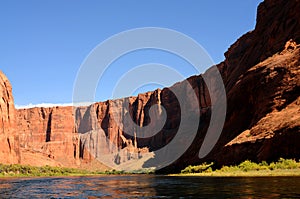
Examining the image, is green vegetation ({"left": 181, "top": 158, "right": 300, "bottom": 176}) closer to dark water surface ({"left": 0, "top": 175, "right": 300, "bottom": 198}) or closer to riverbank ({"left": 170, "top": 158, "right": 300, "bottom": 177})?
riverbank ({"left": 170, "top": 158, "right": 300, "bottom": 177})

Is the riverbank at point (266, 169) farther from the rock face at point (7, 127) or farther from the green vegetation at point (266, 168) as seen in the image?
the rock face at point (7, 127)

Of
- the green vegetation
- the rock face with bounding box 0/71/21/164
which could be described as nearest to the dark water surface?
the green vegetation

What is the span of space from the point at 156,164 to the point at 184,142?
32.9 metres

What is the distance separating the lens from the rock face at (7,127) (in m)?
128

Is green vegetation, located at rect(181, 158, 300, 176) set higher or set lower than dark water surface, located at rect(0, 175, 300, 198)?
higher

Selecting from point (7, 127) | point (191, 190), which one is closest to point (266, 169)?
point (191, 190)

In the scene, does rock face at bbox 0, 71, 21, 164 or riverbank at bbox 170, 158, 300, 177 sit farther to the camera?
rock face at bbox 0, 71, 21, 164

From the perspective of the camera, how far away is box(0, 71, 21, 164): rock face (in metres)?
128

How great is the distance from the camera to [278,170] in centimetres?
4650

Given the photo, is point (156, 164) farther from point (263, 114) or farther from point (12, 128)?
point (263, 114)

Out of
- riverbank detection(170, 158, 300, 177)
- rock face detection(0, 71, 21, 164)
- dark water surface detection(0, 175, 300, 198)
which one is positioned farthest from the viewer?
rock face detection(0, 71, 21, 164)

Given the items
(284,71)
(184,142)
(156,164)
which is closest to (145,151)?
(156,164)

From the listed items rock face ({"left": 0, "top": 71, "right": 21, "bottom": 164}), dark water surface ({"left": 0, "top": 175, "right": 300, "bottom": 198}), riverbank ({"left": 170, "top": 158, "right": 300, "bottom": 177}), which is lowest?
dark water surface ({"left": 0, "top": 175, "right": 300, "bottom": 198})

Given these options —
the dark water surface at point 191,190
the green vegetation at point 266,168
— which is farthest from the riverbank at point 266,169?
the dark water surface at point 191,190
